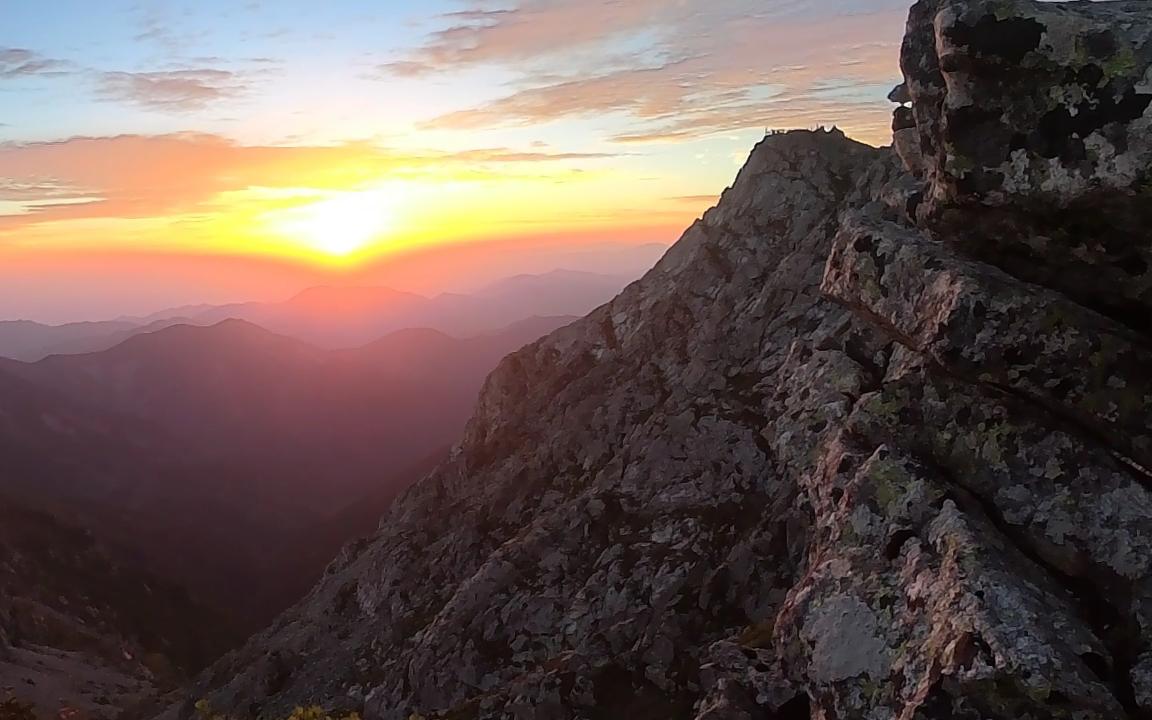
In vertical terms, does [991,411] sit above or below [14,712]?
above

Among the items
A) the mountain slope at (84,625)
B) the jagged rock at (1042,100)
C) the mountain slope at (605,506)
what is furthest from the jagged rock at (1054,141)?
the mountain slope at (84,625)

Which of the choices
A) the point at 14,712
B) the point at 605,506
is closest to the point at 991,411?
the point at 14,712

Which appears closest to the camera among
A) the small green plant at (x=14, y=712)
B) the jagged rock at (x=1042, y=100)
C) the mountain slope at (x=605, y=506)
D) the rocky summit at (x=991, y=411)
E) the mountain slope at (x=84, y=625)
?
the rocky summit at (x=991, y=411)

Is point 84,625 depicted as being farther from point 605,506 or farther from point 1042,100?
point 1042,100

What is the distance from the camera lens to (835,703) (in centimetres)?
1755

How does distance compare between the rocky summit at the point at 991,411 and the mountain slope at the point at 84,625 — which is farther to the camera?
the mountain slope at the point at 84,625

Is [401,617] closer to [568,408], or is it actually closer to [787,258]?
[568,408]

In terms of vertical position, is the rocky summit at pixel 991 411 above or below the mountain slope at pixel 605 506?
above

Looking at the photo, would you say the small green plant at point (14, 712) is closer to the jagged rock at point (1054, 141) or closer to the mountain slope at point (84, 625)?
the jagged rock at point (1054, 141)

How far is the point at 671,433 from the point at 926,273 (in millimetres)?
48834

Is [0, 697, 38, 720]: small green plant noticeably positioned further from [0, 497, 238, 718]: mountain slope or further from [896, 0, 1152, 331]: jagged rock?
[0, 497, 238, 718]: mountain slope

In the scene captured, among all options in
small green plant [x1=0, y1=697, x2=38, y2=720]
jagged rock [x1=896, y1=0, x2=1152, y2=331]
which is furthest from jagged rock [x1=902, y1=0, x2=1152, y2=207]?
small green plant [x1=0, y1=697, x2=38, y2=720]

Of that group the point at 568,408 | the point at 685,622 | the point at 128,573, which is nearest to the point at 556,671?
the point at 685,622

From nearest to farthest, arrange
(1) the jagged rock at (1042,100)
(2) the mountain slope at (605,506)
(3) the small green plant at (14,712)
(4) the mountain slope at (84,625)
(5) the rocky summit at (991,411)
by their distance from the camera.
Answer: (5) the rocky summit at (991,411) → (1) the jagged rock at (1042,100) → (3) the small green plant at (14,712) → (2) the mountain slope at (605,506) → (4) the mountain slope at (84,625)
